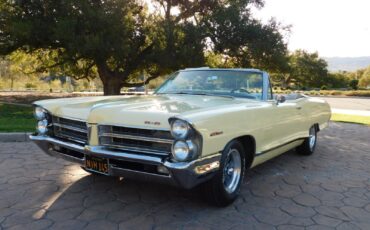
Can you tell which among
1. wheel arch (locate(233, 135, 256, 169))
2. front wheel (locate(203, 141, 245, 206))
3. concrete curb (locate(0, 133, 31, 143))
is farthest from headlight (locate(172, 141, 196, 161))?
concrete curb (locate(0, 133, 31, 143))

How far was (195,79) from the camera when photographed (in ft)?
16.3

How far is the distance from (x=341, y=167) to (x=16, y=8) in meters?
13.1

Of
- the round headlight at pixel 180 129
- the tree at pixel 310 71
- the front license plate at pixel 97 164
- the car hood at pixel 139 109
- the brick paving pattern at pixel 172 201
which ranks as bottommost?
the brick paving pattern at pixel 172 201

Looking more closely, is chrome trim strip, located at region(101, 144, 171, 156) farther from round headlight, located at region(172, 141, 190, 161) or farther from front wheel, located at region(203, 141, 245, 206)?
front wheel, located at region(203, 141, 245, 206)

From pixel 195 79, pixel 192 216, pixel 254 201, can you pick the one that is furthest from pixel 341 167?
pixel 192 216

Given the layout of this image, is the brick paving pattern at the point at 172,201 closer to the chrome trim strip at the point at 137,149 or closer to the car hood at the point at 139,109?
the chrome trim strip at the point at 137,149

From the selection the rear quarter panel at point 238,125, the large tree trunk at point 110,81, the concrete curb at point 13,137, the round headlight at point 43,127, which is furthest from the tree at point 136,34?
the rear quarter panel at point 238,125

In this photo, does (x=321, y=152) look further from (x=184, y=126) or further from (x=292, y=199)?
(x=184, y=126)

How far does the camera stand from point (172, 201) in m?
3.88

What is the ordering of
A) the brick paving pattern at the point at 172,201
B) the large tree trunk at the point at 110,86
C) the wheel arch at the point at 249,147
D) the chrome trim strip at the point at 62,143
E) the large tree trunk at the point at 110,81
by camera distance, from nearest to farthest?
the brick paving pattern at the point at 172,201 < the chrome trim strip at the point at 62,143 < the wheel arch at the point at 249,147 < the large tree trunk at the point at 110,81 < the large tree trunk at the point at 110,86

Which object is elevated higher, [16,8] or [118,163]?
[16,8]

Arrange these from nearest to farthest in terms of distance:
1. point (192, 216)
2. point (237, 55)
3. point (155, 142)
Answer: point (155, 142)
point (192, 216)
point (237, 55)

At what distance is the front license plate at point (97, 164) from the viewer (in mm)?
3434

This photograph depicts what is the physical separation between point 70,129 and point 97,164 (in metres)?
0.65
